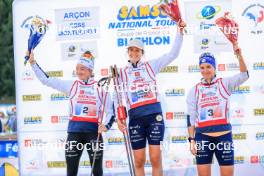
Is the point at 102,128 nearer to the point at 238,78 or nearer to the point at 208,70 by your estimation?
the point at 208,70

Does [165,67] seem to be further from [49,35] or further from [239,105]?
[49,35]

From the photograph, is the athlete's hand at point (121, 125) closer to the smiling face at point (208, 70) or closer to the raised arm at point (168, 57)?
the raised arm at point (168, 57)

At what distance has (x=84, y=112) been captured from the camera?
6.60m

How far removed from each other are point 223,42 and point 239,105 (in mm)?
703

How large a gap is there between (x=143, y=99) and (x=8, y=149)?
2.41m

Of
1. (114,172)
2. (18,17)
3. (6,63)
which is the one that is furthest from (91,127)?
(6,63)

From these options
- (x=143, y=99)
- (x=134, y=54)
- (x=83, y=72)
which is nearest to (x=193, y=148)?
(x=143, y=99)

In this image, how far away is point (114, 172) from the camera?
673 centimetres

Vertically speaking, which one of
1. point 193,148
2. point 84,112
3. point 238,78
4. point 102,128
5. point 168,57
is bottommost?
point 193,148

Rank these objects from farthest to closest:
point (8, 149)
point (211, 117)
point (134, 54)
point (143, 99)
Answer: point (8, 149)
point (134, 54)
point (143, 99)
point (211, 117)

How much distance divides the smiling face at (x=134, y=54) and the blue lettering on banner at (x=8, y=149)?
2.30 meters

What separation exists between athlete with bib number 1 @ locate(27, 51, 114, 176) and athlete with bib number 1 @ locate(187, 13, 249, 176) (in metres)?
0.92

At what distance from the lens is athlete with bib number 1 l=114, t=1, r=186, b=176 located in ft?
21.1

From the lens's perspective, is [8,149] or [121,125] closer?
[121,125]
